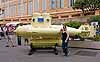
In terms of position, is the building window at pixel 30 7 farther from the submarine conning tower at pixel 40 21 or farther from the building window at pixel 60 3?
the submarine conning tower at pixel 40 21

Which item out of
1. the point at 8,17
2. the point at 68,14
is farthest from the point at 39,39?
the point at 8,17

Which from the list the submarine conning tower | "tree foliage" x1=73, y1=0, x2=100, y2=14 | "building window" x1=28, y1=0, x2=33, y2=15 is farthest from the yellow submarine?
"building window" x1=28, y1=0, x2=33, y2=15

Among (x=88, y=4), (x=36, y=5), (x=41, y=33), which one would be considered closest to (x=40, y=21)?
(x=41, y=33)

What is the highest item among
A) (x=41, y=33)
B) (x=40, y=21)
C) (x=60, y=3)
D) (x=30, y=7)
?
(x=60, y=3)

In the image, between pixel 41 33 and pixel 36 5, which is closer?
pixel 41 33

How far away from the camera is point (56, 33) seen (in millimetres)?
18766

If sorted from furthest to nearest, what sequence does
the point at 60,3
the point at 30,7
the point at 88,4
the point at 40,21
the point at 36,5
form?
1. the point at 30,7
2. the point at 36,5
3. the point at 60,3
4. the point at 88,4
5. the point at 40,21

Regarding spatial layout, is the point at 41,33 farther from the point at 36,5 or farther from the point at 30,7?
the point at 30,7

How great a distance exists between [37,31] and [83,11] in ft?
87.7

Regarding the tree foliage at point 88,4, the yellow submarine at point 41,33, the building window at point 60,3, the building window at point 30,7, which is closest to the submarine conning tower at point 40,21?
the yellow submarine at point 41,33

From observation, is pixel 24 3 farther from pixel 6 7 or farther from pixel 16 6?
pixel 6 7

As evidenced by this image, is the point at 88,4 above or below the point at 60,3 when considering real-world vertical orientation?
below

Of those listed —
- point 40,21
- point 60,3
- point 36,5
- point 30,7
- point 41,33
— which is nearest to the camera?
point 41,33

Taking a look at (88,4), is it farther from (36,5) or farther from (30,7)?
(30,7)
